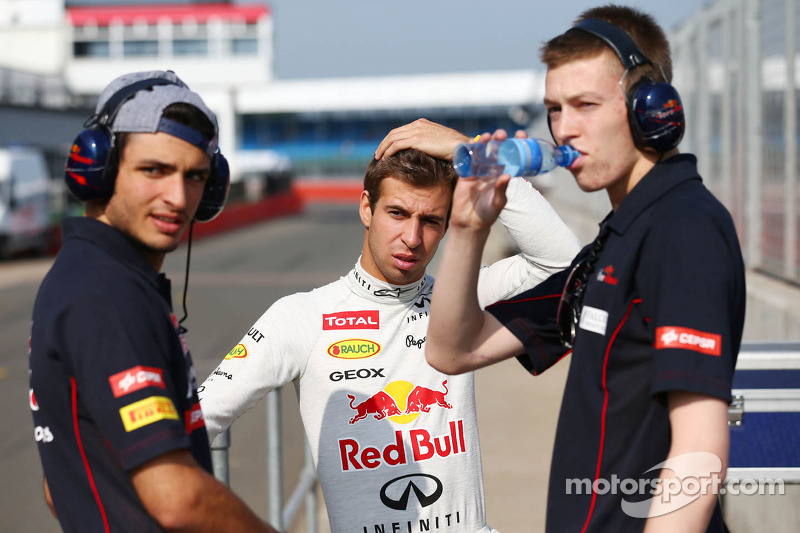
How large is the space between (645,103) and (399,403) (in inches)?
49.0

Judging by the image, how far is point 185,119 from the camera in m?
1.90

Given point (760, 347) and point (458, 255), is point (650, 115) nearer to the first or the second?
point (458, 255)

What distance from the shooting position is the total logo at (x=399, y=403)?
2701 mm

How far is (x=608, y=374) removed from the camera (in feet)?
6.16

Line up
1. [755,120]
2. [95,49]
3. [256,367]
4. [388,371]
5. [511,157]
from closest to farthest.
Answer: [511,157] < [256,367] < [388,371] < [755,120] < [95,49]

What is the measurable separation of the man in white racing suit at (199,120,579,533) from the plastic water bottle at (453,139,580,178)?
735 mm

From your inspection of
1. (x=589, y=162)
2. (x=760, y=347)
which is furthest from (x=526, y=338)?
(x=760, y=347)

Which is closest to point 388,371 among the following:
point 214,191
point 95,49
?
point 214,191

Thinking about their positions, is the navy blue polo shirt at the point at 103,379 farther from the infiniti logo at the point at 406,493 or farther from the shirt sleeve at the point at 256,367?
the infiniti logo at the point at 406,493

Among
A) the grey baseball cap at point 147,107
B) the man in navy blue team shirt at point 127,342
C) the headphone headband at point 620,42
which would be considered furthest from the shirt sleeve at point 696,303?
the grey baseball cap at point 147,107

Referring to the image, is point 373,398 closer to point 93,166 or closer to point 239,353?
point 239,353

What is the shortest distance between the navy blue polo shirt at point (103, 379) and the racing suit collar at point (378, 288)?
1.03 metres

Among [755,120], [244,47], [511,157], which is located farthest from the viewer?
[244,47]

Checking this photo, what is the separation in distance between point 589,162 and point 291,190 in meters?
50.0
